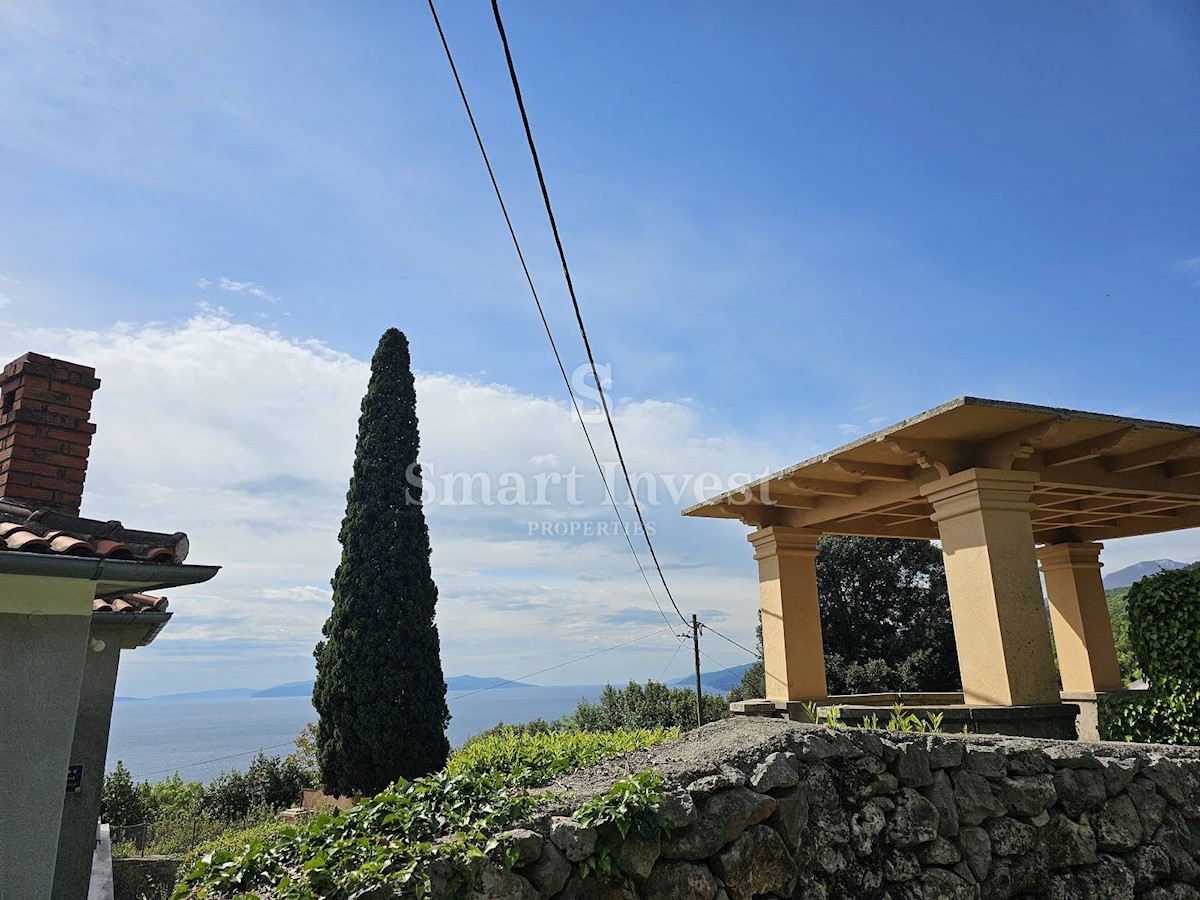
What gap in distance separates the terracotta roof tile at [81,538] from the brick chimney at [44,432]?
700mm

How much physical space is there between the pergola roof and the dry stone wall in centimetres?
235

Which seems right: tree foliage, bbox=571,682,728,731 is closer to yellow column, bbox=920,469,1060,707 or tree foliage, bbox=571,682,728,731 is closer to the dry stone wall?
yellow column, bbox=920,469,1060,707

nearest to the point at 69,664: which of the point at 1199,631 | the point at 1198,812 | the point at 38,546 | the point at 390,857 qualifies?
the point at 38,546

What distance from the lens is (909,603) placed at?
16516 millimetres

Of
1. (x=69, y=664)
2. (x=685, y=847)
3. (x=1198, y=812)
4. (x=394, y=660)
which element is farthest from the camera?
(x=394, y=660)

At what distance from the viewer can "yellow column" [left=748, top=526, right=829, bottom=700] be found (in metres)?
7.81

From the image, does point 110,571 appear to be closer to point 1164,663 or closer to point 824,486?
point 824,486

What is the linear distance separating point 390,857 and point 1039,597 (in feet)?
16.9

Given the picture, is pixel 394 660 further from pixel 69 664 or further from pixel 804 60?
pixel 804 60

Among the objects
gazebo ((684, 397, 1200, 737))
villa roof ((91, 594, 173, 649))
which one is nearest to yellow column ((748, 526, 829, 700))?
gazebo ((684, 397, 1200, 737))

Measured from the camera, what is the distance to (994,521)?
5633mm

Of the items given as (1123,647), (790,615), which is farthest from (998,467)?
(1123,647)

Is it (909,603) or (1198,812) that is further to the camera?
(909,603)

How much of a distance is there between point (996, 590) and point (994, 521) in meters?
0.55
